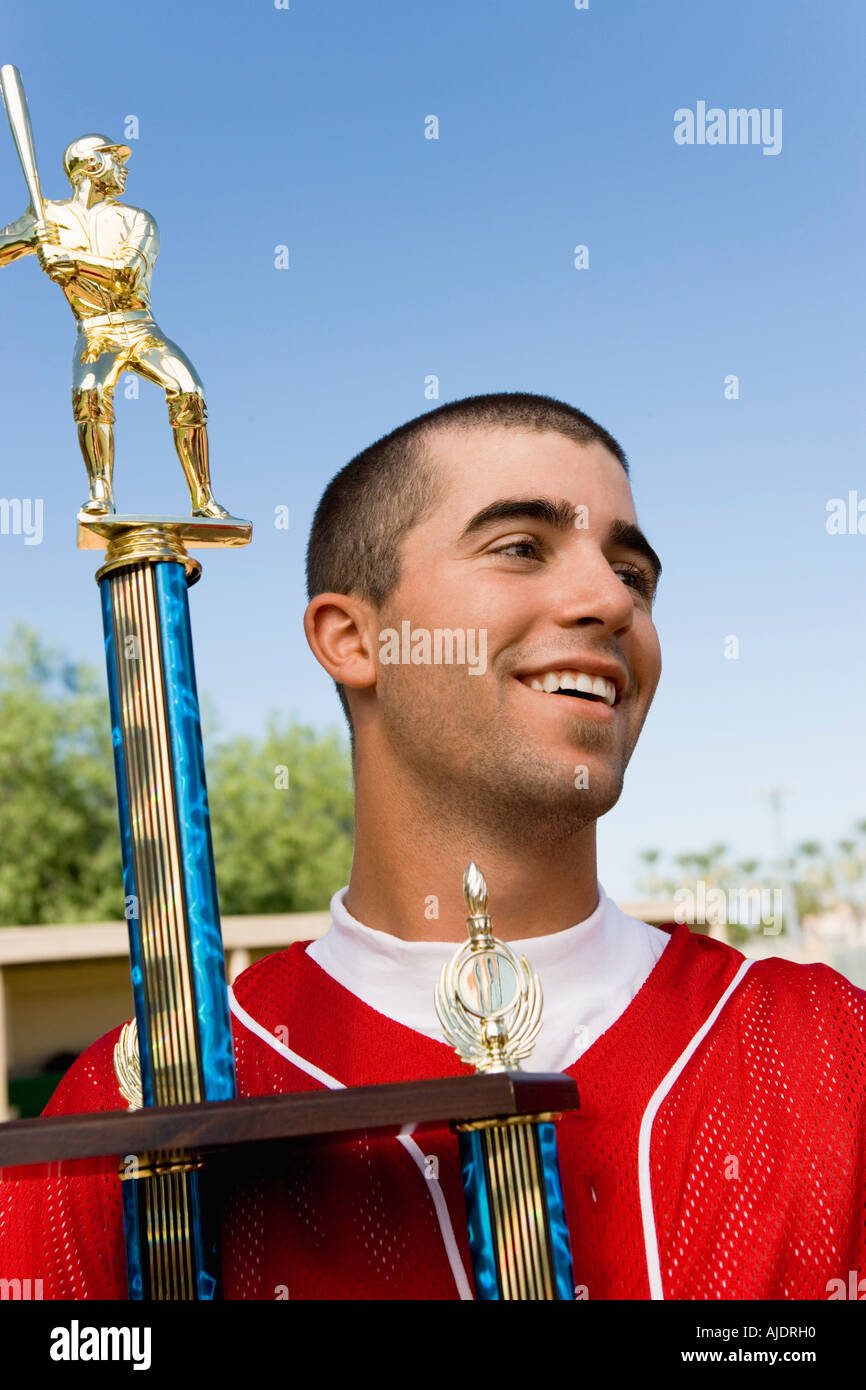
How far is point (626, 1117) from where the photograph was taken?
2488 mm

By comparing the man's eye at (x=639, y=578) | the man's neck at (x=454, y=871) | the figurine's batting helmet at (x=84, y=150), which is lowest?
the man's neck at (x=454, y=871)

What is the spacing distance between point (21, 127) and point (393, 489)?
39.0 inches

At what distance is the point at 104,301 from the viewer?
2.29 meters

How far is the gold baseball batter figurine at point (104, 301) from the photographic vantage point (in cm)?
224

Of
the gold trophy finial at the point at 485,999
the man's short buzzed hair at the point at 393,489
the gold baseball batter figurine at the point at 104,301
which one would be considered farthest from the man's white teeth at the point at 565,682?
the gold baseball batter figurine at the point at 104,301

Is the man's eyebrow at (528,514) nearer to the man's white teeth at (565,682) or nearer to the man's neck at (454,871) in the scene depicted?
the man's white teeth at (565,682)

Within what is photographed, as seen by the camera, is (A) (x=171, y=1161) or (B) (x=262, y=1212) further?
(B) (x=262, y=1212)

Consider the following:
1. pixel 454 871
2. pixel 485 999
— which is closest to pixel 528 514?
pixel 454 871

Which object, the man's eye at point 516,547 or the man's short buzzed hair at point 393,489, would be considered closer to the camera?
the man's eye at point 516,547

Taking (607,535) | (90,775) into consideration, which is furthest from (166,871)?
(90,775)

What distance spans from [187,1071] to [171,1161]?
121mm

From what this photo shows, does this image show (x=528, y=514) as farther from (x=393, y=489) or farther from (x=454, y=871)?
(x=454, y=871)

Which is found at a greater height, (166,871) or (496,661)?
(496,661)
